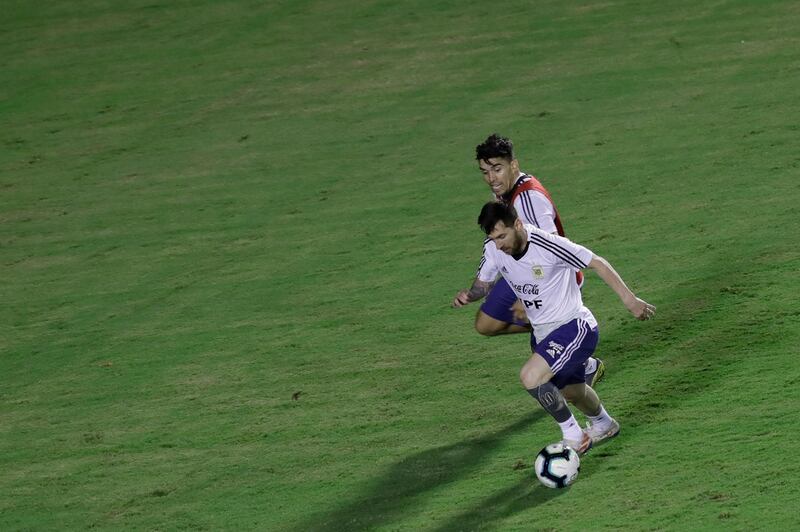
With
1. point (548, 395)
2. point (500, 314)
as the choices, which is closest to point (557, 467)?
point (548, 395)

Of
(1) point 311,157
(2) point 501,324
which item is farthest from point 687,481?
(1) point 311,157

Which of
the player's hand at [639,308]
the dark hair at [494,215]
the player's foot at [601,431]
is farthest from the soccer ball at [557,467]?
the dark hair at [494,215]

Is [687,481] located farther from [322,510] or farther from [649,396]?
[322,510]

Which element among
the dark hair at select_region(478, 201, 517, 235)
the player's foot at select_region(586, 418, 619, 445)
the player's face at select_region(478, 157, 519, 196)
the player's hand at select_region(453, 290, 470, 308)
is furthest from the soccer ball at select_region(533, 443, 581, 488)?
the player's face at select_region(478, 157, 519, 196)

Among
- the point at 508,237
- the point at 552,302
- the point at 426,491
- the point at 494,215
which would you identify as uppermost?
the point at 494,215

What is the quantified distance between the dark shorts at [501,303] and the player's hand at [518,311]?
0.07 ft

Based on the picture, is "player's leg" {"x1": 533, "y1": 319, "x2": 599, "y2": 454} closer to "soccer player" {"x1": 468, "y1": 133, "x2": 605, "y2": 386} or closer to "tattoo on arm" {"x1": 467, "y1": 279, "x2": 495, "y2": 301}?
"tattoo on arm" {"x1": 467, "y1": 279, "x2": 495, "y2": 301}

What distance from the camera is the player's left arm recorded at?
7227 mm

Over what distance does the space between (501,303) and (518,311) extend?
0.47ft

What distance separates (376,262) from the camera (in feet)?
41.6

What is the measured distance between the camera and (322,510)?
306 inches

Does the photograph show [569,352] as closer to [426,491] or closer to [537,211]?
[537,211]

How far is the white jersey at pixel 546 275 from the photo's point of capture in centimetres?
755

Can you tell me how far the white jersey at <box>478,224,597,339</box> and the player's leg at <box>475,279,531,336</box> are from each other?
95 cm
